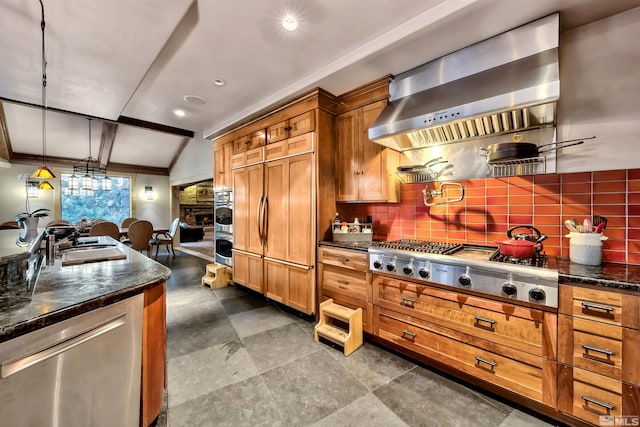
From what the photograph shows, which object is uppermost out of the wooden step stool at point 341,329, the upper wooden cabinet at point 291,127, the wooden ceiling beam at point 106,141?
the wooden ceiling beam at point 106,141

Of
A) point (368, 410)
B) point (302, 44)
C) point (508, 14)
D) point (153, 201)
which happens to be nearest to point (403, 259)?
point (368, 410)

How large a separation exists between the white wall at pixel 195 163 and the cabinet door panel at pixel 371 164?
4273 millimetres

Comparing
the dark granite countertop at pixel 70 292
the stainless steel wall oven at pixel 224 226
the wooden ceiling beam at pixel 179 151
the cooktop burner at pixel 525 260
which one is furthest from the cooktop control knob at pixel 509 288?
the wooden ceiling beam at pixel 179 151

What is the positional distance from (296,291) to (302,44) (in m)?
2.43

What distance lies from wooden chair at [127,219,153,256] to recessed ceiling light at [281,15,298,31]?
546 cm

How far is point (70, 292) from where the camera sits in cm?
117

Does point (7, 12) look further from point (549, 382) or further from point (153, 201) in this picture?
point (153, 201)

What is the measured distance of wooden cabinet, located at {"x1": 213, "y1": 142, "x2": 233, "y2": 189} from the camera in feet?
13.3

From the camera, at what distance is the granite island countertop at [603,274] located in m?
1.29

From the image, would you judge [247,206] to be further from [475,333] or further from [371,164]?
[475,333]

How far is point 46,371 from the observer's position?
950 millimetres

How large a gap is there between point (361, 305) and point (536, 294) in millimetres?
1295

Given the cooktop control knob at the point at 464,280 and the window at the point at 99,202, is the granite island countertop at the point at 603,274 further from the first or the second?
the window at the point at 99,202

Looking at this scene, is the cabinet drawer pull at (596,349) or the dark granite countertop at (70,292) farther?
the cabinet drawer pull at (596,349)
